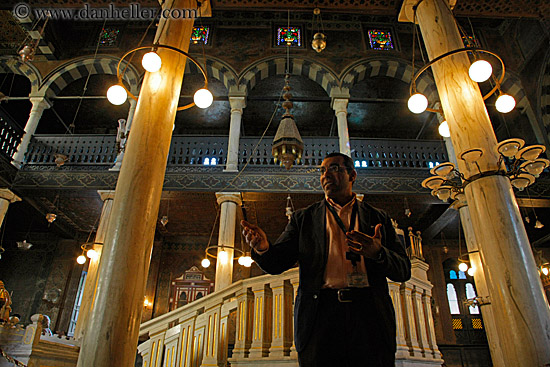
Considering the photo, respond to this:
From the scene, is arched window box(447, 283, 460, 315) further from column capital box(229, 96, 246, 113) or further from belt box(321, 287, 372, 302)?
belt box(321, 287, 372, 302)

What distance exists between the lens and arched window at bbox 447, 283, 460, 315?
12.3 m

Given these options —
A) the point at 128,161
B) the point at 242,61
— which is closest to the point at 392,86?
the point at 242,61

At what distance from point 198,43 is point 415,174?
7.49m

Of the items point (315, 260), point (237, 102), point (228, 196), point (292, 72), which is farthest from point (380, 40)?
point (315, 260)

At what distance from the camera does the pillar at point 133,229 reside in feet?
7.41

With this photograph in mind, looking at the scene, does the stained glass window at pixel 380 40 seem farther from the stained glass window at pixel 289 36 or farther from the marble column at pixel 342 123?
the marble column at pixel 342 123

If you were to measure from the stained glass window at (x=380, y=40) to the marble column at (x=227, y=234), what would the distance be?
656cm

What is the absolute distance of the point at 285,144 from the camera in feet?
20.7

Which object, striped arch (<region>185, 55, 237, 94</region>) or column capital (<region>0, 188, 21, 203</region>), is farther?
striped arch (<region>185, 55, 237, 94</region>)

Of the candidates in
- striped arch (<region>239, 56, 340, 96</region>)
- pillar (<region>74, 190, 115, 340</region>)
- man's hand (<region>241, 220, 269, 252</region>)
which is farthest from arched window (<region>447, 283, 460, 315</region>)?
man's hand (<region>241, 220, 269, 252</region>)

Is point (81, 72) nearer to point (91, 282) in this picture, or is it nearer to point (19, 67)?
point (19, 67)

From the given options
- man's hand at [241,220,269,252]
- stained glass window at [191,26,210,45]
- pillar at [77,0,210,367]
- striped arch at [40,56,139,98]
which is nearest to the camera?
man's hand at [241,220,269,252]

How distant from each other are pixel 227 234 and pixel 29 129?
20.5ft

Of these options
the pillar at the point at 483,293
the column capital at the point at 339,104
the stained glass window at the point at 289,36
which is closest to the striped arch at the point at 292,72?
the column capital at the point at 339,104
